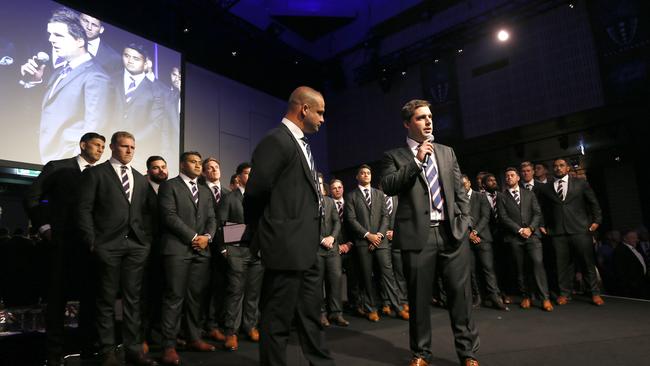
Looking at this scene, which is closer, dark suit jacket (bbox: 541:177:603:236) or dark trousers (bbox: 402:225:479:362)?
dark trousers (bbox: 402:225:479:362)

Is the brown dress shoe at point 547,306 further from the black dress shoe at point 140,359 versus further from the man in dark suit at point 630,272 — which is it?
the black dress shoe at point 140,359

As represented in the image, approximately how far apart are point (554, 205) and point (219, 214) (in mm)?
3893

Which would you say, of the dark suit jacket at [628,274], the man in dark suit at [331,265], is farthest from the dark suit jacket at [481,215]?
the dark suit jacket at [628,274]

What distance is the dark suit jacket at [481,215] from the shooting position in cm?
475

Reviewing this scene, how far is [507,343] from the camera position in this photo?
2.98 metres

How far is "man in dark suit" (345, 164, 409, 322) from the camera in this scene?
4398 mm

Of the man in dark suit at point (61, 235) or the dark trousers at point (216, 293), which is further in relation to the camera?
the dark trousers at point (216, 293)

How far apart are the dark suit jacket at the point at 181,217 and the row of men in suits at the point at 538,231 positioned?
295cm

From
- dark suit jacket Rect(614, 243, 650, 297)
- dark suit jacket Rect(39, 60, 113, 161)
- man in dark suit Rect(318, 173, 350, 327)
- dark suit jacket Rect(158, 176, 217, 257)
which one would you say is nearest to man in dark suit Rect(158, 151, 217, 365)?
dark suit jacket Rect(158, 176, 217, 257)

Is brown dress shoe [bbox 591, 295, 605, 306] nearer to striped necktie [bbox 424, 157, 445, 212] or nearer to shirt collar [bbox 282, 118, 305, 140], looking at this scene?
striped necktie [bbox 424, 157, 445, 212]

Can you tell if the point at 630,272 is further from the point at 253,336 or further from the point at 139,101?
the point at 139,101

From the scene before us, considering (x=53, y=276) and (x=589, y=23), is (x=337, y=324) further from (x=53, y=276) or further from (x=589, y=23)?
(x=589, y=23)

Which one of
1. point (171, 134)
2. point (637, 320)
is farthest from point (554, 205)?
point (171, 134)

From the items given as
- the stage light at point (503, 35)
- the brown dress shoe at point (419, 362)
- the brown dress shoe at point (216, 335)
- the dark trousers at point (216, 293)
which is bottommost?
the brown dress shoe at point (216, 335)
